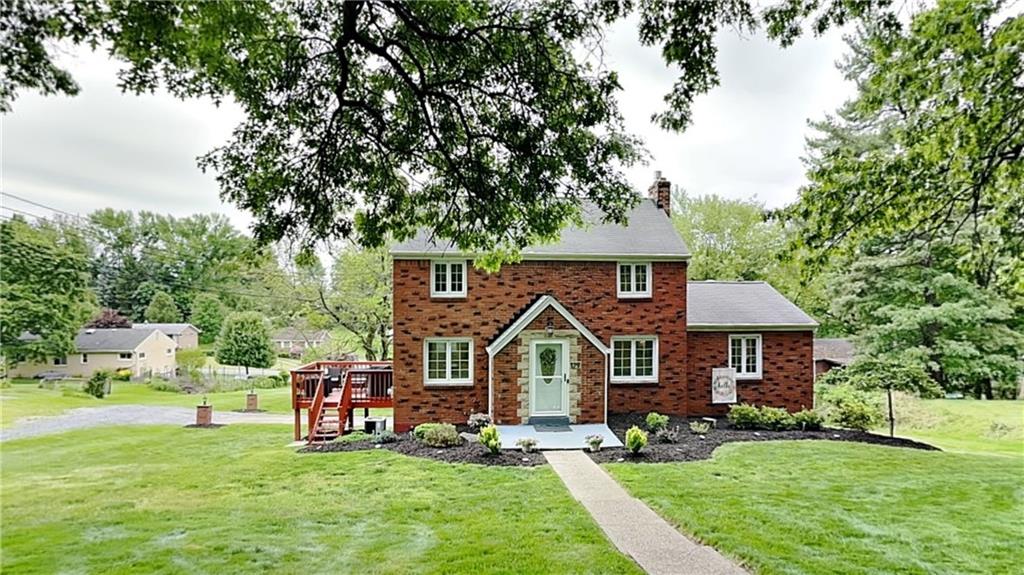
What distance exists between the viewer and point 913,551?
5.45 meters

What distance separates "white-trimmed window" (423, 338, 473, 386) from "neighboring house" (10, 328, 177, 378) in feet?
24.0

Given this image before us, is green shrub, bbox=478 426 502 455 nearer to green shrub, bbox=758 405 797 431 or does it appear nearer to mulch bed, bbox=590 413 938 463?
mulch bed, bbox=590 413 938 463

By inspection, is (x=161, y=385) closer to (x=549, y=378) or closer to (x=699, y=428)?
(x=549, y=378)

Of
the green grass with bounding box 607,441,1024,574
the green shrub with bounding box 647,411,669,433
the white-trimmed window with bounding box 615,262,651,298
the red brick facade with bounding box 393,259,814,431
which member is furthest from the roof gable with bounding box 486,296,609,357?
the green grass with bounding box 607,441,1024,574

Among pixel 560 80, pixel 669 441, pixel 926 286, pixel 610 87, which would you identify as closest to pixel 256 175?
pixel 560 80

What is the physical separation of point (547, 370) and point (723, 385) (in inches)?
188

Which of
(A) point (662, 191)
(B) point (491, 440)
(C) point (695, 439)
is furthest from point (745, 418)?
(B) point (491, 440)

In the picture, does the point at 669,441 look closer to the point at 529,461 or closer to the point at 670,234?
the point at 529,461

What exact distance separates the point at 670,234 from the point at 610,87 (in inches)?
351

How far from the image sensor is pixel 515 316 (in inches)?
505

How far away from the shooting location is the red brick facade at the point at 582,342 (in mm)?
12453

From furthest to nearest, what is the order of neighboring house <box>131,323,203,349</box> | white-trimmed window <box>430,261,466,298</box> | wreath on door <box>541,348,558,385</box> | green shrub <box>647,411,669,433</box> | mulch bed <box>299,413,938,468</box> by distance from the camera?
white-trimmed window <box>430,261,466,298</box>, wreath on door <box>541,348,558,385</box>, green shrub <box>647,411,669,433</box>, mulch bed <box>299,413,938,468</box>, neighboring house <box>131,323,203,349</box>

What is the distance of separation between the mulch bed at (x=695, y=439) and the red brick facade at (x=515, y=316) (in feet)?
2.14

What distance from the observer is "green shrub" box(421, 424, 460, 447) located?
34.8 ft
